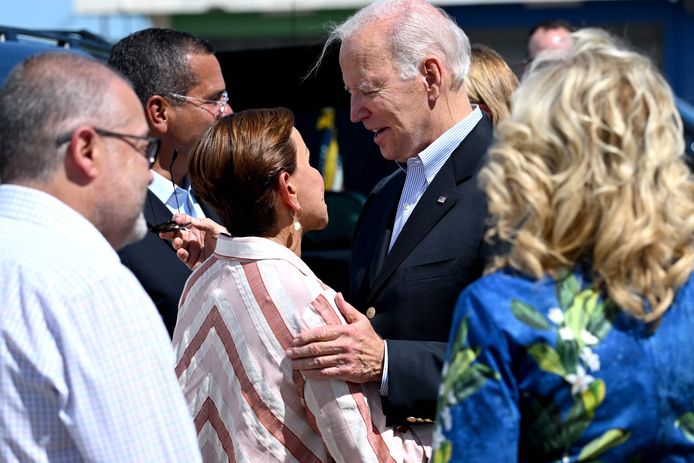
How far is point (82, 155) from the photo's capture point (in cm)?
200

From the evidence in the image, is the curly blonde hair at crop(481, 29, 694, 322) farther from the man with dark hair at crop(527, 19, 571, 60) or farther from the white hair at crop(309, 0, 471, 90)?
the man with dark hair at crop(527, 19, 571, 60)

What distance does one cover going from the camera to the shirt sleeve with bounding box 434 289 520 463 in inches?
74.3

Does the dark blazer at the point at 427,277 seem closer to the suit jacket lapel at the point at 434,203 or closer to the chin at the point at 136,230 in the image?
the suit jacket lapel at the point at 434,203

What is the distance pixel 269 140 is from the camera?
112 inches

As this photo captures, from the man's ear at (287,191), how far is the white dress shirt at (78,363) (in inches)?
36.5

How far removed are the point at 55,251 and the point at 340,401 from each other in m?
0.98

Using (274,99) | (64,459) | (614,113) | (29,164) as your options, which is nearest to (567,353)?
(614,113)

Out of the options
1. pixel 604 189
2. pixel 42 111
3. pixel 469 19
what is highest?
pixel 42 111

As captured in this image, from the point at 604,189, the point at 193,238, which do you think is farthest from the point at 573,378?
the point at 193,238

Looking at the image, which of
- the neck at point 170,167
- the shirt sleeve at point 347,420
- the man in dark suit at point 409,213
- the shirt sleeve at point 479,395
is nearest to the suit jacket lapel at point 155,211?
the neck at point 170,167

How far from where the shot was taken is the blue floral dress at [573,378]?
6.17 ft

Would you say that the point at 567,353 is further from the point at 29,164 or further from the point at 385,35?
the point at 385,35

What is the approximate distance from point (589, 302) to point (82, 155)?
96 cm

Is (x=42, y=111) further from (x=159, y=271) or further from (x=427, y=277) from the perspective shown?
(x=159, y=271)
